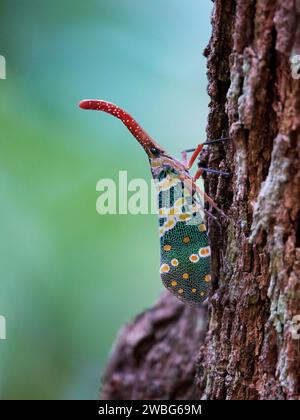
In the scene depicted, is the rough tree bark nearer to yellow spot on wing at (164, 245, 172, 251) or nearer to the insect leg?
the insect leg

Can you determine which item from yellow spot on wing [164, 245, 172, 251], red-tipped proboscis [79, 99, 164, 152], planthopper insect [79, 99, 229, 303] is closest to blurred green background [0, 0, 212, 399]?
red-tipped proboscis [79, 99, 164, 152]

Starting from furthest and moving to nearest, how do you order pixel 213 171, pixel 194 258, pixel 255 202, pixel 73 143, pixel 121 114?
pixel 73 143
pixel 121 114
pixel 194 258
pixel 213 171
pixel 255 202

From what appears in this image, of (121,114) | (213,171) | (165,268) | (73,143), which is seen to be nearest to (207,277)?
(165,268)

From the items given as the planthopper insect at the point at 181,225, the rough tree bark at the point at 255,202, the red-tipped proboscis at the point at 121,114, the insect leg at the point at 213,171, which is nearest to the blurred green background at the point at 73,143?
the red-tipped proboscis at the point at 121,114

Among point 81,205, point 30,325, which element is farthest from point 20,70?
point 30,325

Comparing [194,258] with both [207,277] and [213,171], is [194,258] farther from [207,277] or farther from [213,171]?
[213,171]
